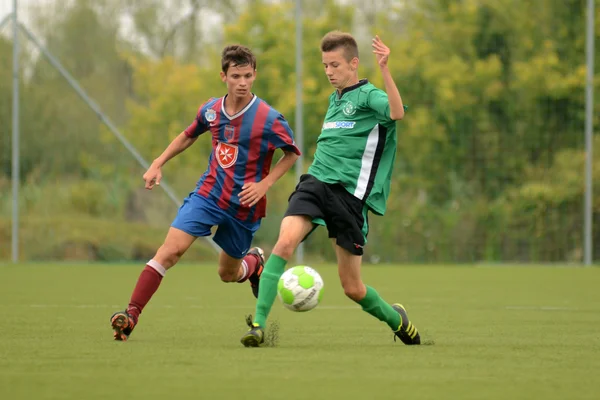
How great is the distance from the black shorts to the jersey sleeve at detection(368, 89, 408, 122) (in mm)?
464

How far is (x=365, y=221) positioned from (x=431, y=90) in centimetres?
1004

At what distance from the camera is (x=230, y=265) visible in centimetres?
755

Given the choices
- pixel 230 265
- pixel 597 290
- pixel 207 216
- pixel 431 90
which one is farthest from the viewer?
pixel 431 90

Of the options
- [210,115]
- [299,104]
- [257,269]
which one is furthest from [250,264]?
[299,104]

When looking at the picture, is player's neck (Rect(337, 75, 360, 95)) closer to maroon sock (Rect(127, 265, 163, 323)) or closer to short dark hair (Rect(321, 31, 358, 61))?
short dark hair (Rect(321, 31, 358, 61))

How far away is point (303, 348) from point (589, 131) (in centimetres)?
1054

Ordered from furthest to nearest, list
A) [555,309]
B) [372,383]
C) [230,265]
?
[555,309], [230,265], [372,383]

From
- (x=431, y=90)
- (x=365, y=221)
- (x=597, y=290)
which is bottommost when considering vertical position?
(x=597, y=290)

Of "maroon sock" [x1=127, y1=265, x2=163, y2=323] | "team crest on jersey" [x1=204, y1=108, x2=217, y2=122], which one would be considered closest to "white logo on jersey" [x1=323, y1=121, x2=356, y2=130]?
"team crest on jersey" [x1=204, y1=108, x2=217, y2=122]

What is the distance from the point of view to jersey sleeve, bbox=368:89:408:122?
246 inches

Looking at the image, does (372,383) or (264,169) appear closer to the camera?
(372,383)

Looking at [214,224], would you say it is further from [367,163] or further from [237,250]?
[367,163]

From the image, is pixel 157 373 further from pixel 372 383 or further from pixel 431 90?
pixel 431 90

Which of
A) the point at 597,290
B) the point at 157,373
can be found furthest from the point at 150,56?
the point at 157,373
